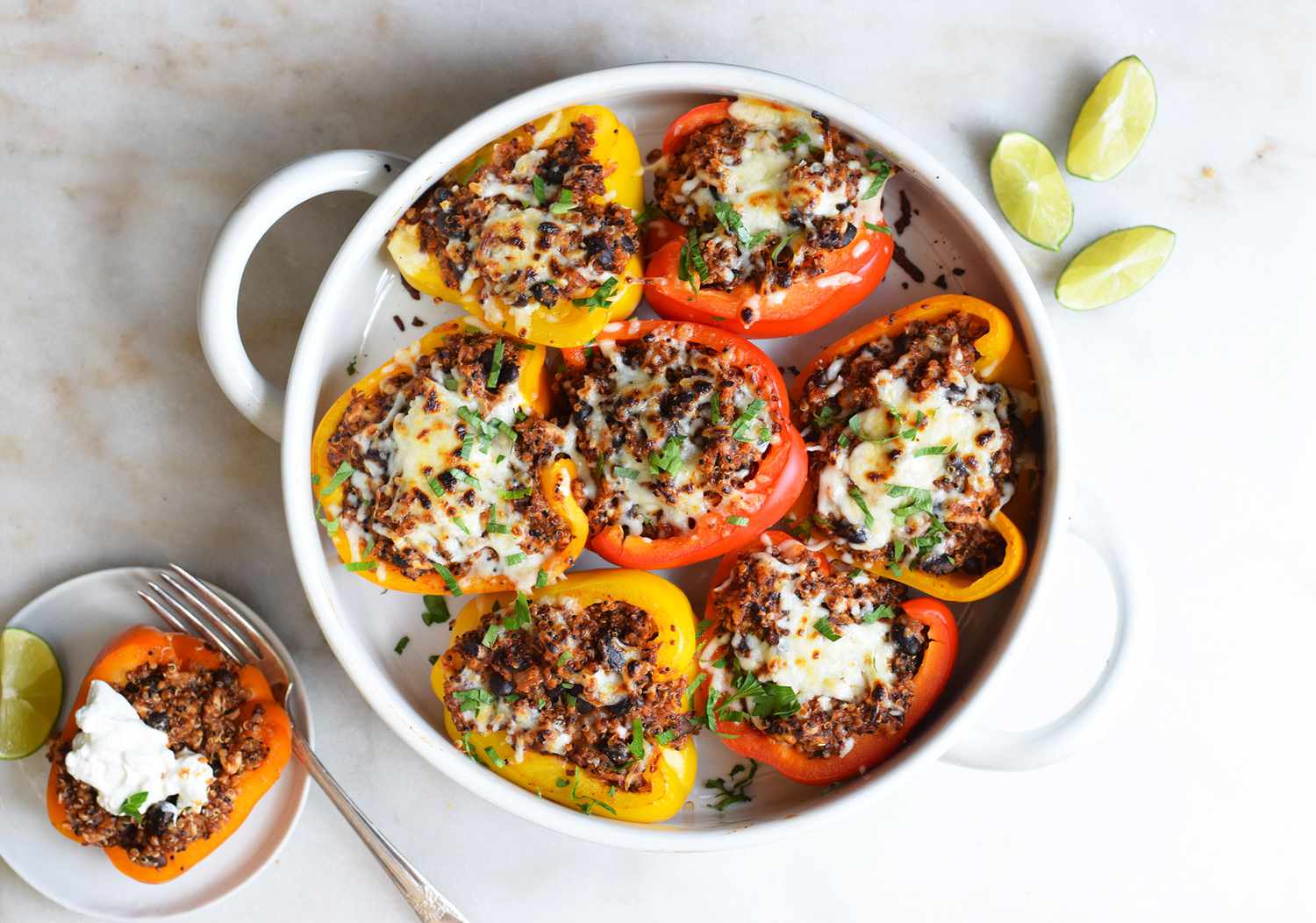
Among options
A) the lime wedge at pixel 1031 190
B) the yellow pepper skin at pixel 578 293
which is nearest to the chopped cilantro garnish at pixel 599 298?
the yellow pepper skin at pixel 578 293

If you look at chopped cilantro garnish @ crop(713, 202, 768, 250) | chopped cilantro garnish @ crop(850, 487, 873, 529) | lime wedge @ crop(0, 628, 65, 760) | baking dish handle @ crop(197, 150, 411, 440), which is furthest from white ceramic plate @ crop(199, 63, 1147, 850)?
lime wedge @ crop(0, 628, 65, 760)

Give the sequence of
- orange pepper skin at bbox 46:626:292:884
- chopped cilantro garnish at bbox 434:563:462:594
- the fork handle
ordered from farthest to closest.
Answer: the fork handle < orange pepper skin at bbox 46:626:292:884 < chopped cilantro garnish at bbox 434:563:462:594

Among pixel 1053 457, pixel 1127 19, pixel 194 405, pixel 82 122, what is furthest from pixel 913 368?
pixel 82 122

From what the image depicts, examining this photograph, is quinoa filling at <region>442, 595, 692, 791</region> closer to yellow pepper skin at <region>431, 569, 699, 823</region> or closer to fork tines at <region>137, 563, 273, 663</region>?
yellow pepper skin at <region>431, 569, 699, 823</region>

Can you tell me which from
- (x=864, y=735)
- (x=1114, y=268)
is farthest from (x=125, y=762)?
(x=1114, y=268)

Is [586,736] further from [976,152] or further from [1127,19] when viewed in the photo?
[1127,19]

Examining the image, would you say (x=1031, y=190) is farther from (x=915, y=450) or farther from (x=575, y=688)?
(x=575, y=688)
